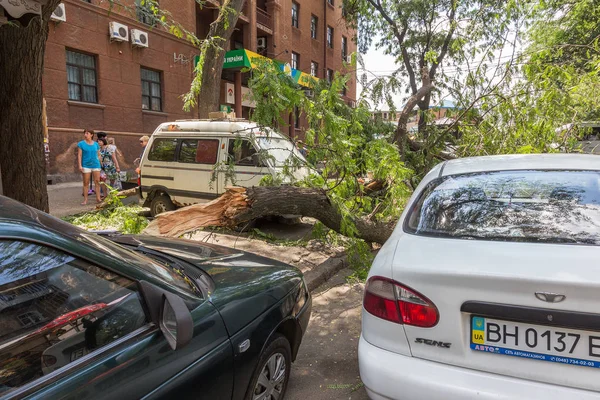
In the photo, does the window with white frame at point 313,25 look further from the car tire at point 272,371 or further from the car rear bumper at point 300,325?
the car tire at point 272,371

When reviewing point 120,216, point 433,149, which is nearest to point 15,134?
point 120,216

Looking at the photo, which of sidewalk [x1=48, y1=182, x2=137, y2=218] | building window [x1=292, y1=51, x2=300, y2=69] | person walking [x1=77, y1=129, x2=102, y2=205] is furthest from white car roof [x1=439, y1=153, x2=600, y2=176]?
building window [x1=292, y1=51, x2=300, y2=69]

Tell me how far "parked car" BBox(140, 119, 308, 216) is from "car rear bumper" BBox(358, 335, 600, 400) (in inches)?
190

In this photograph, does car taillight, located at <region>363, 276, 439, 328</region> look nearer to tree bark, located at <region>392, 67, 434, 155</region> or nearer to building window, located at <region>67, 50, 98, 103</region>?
tree bark, located at <region>392, 67, 434, 155</region>

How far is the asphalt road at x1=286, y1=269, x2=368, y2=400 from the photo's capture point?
2.81 meters

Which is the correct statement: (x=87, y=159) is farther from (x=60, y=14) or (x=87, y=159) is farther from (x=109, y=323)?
(x=109, y=323)

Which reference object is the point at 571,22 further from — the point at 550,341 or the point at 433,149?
the point at 550,341

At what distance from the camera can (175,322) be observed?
1.60 m

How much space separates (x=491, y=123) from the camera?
21.6 feet

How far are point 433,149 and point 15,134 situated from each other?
20.9 feet

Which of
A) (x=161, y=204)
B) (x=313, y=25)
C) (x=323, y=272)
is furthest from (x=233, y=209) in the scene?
(x=313, y=25)

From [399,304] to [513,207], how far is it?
3.26 feet

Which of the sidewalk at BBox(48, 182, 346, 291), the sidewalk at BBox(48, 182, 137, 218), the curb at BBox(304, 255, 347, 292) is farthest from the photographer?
the sidewalk at BBox(48, 182, 137, 218)

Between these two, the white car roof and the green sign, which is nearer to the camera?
the white car roof
